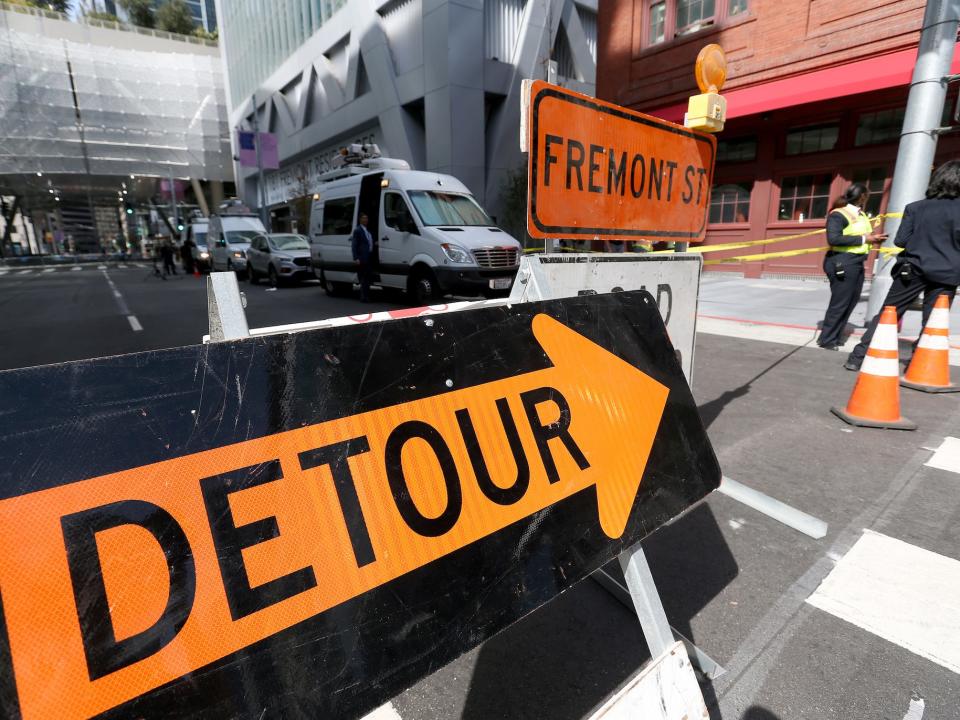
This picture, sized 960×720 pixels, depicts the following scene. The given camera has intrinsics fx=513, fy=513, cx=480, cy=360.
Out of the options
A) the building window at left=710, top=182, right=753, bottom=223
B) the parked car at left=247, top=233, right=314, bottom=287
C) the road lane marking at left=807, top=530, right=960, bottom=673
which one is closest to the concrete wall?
the parked car at left=247, top=233, right=314, bottom=287

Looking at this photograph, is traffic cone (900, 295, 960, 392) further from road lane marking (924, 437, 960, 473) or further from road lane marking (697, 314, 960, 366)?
road lane marking (924, 437, 960, 473)

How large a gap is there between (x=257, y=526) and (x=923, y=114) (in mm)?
8867

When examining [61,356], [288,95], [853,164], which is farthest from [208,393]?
[288,95]

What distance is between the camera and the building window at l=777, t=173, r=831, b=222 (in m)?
13.7

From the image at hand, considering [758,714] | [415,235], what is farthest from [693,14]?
[758,714]

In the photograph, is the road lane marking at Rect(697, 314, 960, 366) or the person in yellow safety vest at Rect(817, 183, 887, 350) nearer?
the person in yellow safety vest at Rect(817, 183, 887, 350)

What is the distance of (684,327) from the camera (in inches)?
132

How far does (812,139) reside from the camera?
13828 mm

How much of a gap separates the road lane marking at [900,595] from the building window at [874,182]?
13.5 meters

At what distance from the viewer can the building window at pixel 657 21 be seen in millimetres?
15867

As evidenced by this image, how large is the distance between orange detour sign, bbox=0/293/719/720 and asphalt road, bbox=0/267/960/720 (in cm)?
86

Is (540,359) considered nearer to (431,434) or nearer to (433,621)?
(431,434)

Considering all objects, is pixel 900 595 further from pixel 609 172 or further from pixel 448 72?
pixel 448 72

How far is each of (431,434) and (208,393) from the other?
1.64 ft
